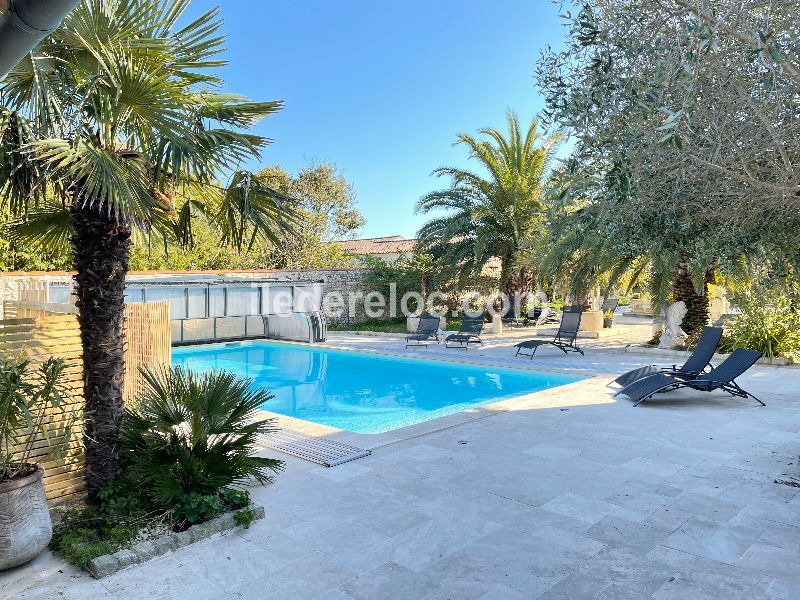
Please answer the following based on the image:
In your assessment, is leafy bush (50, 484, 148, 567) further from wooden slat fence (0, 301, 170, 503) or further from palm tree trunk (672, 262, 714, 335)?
palm tree trunk (672, 262, 714, 335)

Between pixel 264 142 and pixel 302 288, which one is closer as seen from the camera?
pixel 264 142

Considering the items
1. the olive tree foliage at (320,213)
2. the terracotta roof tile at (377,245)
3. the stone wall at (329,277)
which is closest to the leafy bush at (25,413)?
the stone wall at (329,277)

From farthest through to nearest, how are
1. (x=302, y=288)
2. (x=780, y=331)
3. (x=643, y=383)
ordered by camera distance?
(x=302, y=288) < (x=780, y=331) < (x=643, y=383)

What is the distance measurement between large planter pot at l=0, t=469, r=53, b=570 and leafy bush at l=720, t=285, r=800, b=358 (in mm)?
14737

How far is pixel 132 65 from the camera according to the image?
15.8 ft

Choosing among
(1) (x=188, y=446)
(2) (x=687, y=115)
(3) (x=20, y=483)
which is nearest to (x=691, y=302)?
(2) (x=687, y=115)

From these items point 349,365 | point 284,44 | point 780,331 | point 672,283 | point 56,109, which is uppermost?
point 284,44

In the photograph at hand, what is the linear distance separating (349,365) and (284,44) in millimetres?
14056

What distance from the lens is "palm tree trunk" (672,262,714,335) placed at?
1613cm

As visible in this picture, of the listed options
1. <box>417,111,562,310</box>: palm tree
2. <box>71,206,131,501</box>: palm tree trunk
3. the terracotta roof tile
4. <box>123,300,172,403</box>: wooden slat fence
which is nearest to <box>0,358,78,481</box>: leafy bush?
<box>71,206,131,501</box>: palm tree trunk

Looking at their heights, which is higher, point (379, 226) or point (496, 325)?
point (379, 226)

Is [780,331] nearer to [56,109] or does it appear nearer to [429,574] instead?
[429,574]

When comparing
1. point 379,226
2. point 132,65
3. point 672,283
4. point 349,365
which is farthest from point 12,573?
point 379,226

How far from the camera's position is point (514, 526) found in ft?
16.4
